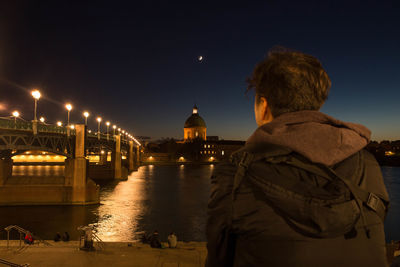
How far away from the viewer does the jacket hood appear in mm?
1218

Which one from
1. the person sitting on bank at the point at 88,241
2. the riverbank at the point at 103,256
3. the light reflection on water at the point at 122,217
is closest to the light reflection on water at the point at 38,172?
the light reflection on water at the point at 122,217

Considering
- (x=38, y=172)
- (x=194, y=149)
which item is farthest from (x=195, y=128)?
(x=38, y=172)

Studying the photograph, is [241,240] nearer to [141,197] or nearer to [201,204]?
[201,204]

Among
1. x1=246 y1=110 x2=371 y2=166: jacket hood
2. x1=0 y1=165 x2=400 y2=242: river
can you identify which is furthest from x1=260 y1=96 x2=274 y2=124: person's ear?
x1=0 y1=165 x2=400 y2=242: river

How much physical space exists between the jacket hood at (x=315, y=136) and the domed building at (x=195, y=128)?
15504 centimetres

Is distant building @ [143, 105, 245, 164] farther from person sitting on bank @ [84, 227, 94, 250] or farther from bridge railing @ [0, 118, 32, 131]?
person sitting on bank @ [84, 227, 94, 250]

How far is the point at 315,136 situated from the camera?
1.26m

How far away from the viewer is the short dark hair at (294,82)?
1.42 metres

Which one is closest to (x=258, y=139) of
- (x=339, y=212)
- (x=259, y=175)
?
(x=259, y=175)

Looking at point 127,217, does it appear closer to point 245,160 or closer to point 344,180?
point 245,160

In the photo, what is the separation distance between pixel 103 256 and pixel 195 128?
489 ft

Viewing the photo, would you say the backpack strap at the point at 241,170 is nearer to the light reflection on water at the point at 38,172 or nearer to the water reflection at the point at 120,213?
the water reflection at the point at 120,213

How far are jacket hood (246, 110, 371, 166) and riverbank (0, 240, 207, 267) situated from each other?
32.6 feet

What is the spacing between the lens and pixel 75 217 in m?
30.1
